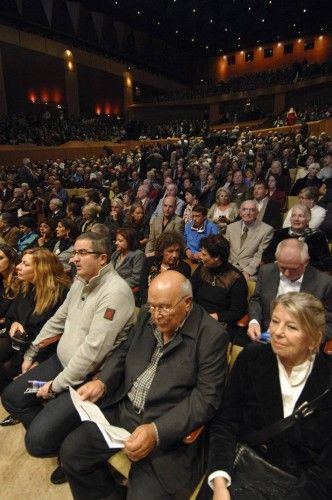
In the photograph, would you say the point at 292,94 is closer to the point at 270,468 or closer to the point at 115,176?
the point at 115,176

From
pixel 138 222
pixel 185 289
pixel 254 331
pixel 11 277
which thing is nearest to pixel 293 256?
pixel 254 331

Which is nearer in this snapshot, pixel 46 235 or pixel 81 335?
pixel 81 335

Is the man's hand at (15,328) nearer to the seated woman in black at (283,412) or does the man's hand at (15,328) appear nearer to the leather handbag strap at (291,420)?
the seated woman in black at (283,412)

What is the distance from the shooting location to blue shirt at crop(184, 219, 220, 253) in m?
3.86

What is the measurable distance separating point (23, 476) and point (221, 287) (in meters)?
1.65

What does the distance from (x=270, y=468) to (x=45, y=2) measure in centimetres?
2140

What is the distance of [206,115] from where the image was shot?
76.8 feet

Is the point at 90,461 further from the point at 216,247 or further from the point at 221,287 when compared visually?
the point at 216,247

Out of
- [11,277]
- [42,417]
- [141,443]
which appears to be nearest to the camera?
[141,443]

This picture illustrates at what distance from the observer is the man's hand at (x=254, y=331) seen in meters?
2.14

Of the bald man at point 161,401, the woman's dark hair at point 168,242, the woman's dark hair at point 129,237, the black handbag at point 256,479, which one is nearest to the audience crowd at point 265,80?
the woman's dark hair at point 129,237

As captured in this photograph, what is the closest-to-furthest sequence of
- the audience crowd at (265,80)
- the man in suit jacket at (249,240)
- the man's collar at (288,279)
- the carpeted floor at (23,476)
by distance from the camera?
the carpeted floor at (23,476), the man's collar at (288,279), the man in suit jacket at (249,240), the audience crowd at (265,80)

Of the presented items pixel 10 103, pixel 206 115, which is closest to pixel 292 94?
pixel 206 115

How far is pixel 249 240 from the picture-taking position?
341 centimetres
